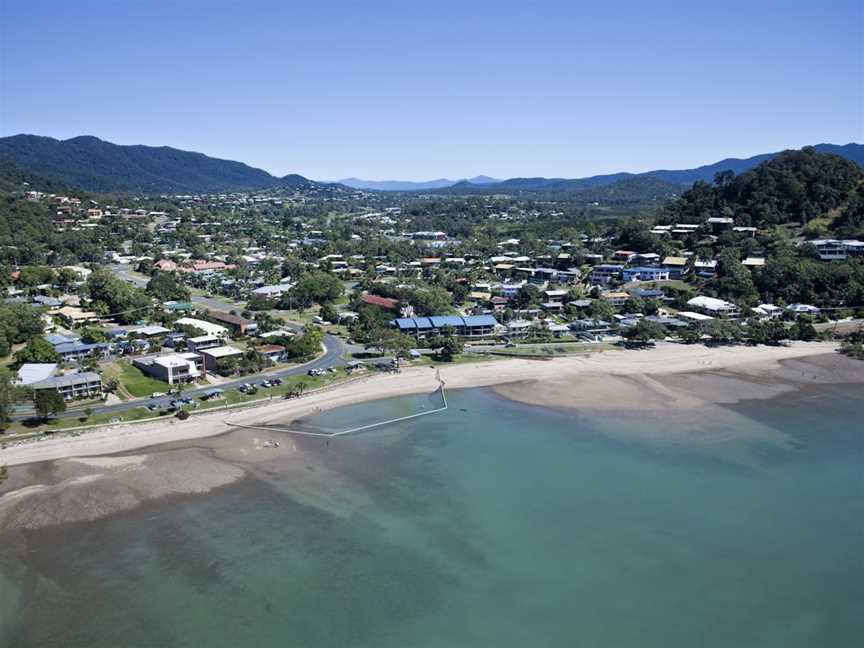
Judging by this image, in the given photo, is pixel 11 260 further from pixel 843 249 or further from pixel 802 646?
pixel 843 249

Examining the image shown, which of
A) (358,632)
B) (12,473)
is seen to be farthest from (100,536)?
(358,632)

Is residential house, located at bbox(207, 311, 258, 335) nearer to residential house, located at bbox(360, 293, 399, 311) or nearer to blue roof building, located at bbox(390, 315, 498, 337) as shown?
blue roof building, located at bbox(390, 315, 498, 337)

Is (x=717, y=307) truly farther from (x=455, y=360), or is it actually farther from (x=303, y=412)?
(x=303, y=412)

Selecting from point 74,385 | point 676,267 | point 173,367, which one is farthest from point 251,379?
point 676,267

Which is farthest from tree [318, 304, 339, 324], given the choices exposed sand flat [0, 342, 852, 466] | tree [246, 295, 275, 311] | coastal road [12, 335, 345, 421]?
exposed sand flat [0, 342, 852, 466]

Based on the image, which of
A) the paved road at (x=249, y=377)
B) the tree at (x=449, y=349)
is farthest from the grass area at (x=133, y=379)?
the tree at (x=449, y=349)

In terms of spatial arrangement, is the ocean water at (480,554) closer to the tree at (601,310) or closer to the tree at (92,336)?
the tree at (92,336)
